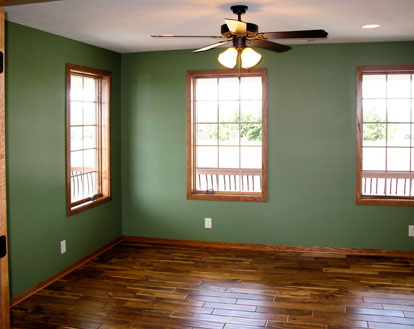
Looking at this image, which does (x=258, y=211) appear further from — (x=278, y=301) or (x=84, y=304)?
(x=84, y=304)

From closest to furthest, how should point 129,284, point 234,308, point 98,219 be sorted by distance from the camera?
point 234,308, point 129,284, point 98,219

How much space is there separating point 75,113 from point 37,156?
92 cm

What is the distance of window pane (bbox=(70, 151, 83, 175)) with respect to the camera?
5345 millimetres

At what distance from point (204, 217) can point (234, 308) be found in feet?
6.84

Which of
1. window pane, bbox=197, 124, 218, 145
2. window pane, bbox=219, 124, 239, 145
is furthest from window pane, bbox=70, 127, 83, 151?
window pane, bbox=219, 124, 239, 145

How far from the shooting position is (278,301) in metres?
4.28

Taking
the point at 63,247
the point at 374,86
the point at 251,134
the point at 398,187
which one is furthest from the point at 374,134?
the point at 63,247

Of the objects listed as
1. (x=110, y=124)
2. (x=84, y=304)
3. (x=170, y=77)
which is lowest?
(x=84, y=304)

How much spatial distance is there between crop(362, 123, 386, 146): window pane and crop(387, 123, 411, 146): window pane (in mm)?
79

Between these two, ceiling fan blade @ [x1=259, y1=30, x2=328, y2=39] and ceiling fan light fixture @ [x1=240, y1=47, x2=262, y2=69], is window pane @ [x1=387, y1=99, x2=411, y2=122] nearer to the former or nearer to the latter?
ceiling fan blade @ [x1=259, y1=30, x2=328, y2=39]

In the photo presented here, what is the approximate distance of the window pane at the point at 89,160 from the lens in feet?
18.5

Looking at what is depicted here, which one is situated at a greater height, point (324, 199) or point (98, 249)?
point (324, 199)

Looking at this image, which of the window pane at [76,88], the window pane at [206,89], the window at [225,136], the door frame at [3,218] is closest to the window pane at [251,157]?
the window at [225,136]

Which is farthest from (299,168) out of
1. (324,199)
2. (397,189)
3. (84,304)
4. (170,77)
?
(84,304)
